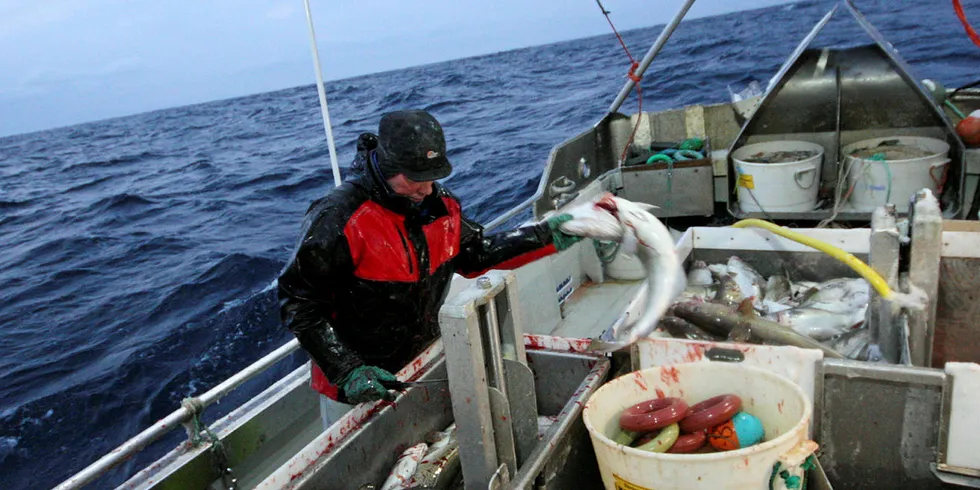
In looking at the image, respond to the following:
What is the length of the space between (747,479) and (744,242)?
84.3 inches

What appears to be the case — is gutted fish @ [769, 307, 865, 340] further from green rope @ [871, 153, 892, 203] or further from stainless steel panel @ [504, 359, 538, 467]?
green rope @ [871, 153, 892, 203]

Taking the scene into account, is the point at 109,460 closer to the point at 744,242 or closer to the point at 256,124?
the point at 744,242

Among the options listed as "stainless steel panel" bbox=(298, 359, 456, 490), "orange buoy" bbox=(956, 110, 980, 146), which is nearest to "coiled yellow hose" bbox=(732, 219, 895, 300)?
"stainless steel panel" bbox=(298, 359, 456, 490)

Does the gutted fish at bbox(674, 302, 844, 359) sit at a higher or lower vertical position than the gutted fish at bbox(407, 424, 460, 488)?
higher

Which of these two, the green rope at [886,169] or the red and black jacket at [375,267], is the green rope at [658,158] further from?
the red and black jacket at [375,267]

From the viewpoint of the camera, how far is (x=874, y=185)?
5.65 metres

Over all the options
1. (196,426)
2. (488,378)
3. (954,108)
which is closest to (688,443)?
(488,378)

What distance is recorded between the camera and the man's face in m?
2.69

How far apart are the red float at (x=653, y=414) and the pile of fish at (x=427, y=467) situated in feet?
2.58

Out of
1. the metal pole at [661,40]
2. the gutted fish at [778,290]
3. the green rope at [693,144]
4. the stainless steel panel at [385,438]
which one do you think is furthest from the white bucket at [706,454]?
the green rope at [693,144]

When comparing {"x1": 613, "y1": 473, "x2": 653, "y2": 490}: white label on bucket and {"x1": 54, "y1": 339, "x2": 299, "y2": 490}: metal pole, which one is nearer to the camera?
{"x1": 613, "y1": 473, "x2": 653, "y2": 490}: white label on bucket

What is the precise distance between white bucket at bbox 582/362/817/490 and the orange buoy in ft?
16.5

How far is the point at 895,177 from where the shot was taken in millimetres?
5508

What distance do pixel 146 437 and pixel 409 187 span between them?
153 centimetres
